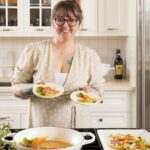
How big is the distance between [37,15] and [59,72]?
140cm

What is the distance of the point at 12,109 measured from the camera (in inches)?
110

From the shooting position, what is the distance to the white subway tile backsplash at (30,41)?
334 centimetres

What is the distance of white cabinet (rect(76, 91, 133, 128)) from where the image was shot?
2797 millimetres

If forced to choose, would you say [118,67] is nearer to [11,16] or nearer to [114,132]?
[11,16]

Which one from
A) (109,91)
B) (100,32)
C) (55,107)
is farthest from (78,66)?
(100,32)

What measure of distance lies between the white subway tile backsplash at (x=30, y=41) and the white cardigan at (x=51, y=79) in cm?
157

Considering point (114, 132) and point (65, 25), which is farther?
point (65, 25)

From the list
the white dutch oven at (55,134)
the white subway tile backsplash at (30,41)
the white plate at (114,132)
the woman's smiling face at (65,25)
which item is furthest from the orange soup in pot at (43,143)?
the white subway tile backsplash at (30,41)

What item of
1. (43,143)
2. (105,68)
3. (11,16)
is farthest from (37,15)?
(43,143)

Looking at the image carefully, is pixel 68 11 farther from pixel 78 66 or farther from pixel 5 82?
pixel 5 82

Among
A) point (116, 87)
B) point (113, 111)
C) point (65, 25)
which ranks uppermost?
point (65, 25)

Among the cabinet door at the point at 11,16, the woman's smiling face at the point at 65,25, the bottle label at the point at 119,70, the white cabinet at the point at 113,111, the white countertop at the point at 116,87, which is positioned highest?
the cabinet door at the point at 11,16

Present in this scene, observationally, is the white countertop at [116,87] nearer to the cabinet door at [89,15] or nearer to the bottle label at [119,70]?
the bottle label at [119,70]

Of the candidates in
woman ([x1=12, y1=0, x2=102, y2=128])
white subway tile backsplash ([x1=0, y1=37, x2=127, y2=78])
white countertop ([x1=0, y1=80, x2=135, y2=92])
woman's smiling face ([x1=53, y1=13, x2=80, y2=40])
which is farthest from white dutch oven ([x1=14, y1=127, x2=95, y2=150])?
white subway tile backsplash ([x1=0, y1=37, x2=127, y2=78])
